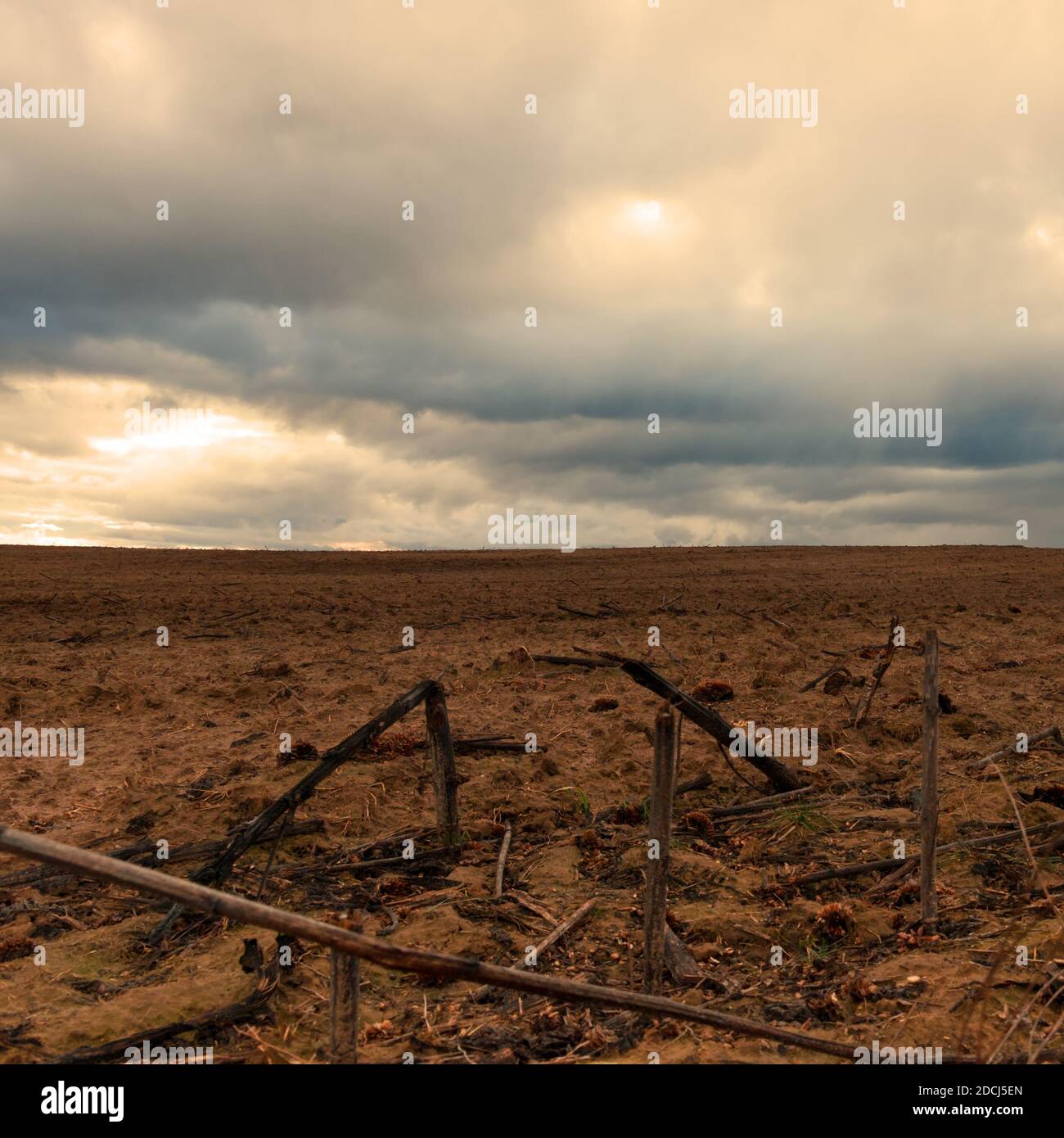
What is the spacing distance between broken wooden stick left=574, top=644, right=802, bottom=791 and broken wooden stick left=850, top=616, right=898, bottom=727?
1886 millimetres

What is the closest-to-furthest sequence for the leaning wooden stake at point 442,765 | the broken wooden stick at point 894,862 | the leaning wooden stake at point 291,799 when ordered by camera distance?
1. the leaning wooden stake at point 291,799
2. the broken wooden stick at point 894,862
3. the leaning wooden stake at point 442,765

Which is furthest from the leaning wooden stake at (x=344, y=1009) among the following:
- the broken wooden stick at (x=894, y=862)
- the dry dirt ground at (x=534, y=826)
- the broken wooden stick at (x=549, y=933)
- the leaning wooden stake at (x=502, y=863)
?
the broken wooden stick at (x=894, y=862)

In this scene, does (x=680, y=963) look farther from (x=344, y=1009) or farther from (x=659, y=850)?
(x=344, y=1009)

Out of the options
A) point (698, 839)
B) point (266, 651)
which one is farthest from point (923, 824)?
point (266, 651)

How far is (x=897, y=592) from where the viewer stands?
67.3ft

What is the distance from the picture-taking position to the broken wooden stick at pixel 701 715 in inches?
241

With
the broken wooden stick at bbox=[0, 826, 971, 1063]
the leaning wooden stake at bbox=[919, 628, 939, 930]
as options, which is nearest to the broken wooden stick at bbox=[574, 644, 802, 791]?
the leaning wooden stake at bbox=[919, 628, 939, 930]

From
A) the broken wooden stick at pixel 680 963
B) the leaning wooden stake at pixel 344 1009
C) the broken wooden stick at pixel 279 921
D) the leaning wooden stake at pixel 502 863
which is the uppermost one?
the broken wooden stick at pixel 279 921

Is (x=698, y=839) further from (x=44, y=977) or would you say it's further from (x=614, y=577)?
(x=614, y=577)

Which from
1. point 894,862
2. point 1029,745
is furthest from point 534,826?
point 1029,745

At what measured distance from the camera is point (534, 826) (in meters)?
7.32

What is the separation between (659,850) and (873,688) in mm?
5448

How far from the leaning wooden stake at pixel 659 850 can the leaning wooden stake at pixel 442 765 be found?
231 cm

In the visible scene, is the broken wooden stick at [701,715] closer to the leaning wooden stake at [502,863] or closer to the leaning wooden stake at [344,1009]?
the leaning wooden stake at [502,863]
